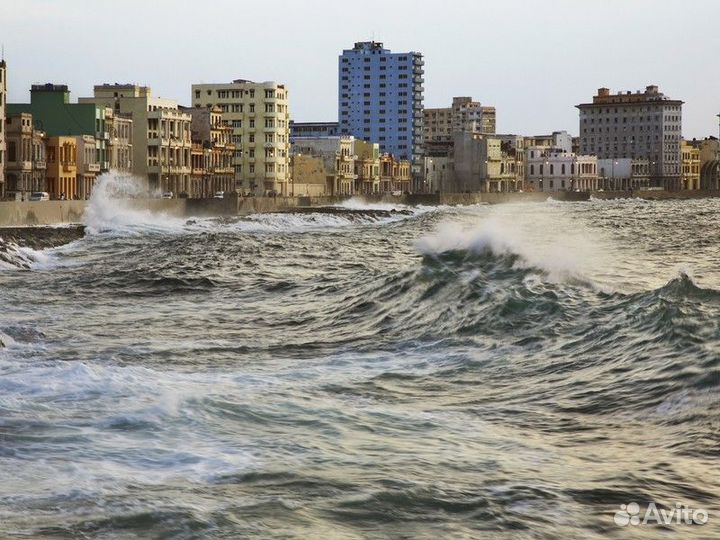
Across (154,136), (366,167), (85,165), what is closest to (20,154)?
(85,165)

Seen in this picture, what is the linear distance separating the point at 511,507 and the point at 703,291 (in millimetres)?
13493

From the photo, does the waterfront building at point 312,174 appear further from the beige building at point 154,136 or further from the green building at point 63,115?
the green building at point 63,115

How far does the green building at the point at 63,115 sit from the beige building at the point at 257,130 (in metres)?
39.0

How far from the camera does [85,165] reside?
318 ft

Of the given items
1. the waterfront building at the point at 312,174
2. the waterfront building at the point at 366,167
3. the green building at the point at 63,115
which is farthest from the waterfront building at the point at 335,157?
the green building at the point at 63,115

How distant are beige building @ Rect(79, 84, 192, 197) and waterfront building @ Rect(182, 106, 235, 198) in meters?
4.27

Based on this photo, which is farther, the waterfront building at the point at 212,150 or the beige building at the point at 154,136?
the waterfront building at the point at 212,150

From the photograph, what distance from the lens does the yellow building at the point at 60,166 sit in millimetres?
91250

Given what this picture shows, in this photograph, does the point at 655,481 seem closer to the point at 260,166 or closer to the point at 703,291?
the point at 703,291

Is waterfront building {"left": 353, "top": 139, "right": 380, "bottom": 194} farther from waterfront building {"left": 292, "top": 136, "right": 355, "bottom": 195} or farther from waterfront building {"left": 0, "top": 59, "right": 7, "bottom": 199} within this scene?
waterfront building {"left": 0, "top": 59, "right": 7, "bottom": 199}

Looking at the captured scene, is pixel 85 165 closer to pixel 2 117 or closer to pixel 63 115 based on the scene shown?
pixel 63 115

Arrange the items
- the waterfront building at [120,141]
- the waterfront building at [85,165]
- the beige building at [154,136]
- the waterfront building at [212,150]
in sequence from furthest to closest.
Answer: the waterfront building at [212,150]
the beige building at [154,136]
the waterfront building at [120,141]
the waterfront building at [85,165]

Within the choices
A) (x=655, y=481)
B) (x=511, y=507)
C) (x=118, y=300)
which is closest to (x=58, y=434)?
(x=511, y=507)

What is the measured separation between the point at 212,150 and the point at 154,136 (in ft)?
49.3
